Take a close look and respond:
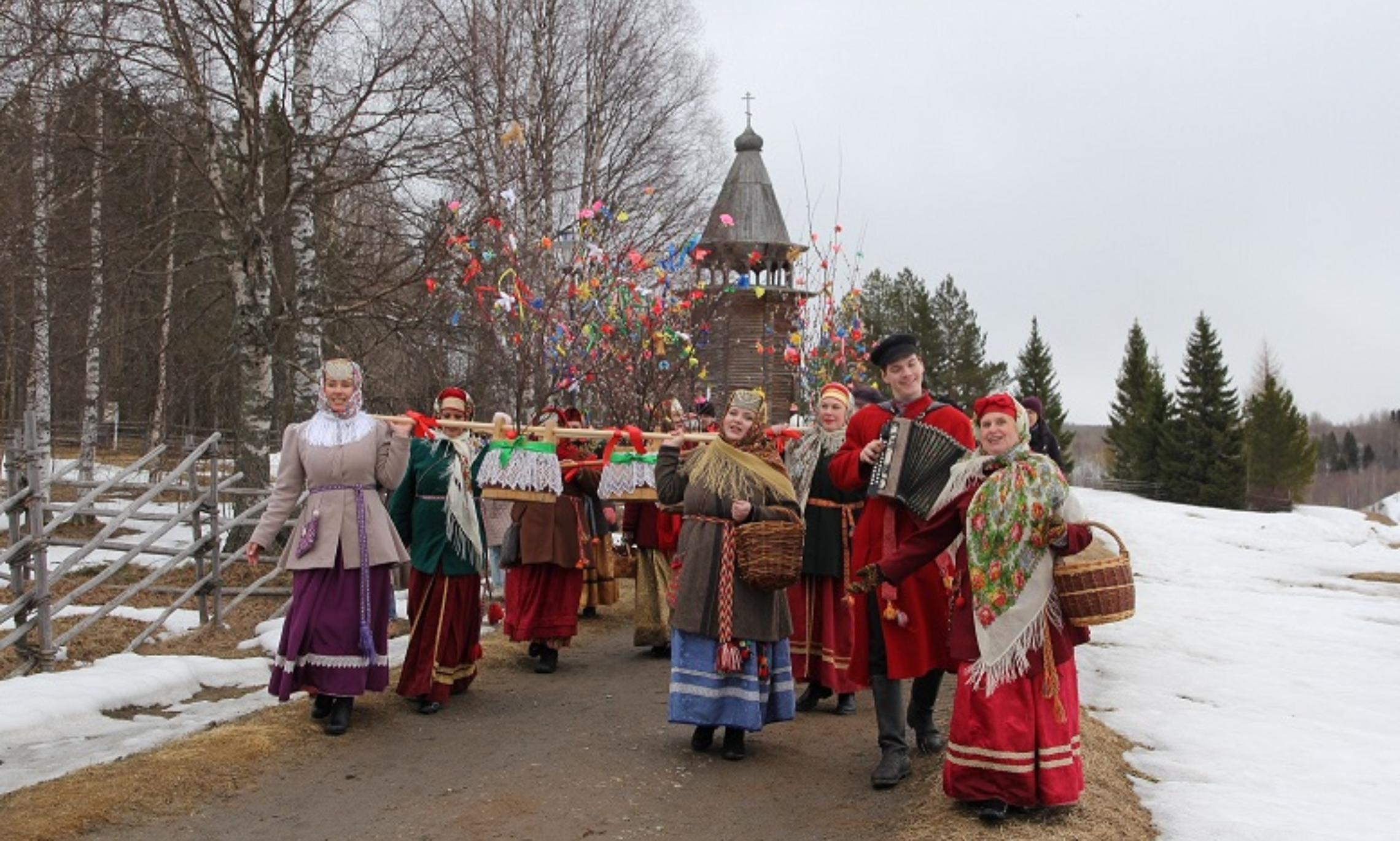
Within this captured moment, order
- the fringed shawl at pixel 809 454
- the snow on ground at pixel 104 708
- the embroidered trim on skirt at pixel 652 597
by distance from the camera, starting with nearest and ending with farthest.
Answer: the snow on ground at pixel 104 708 < the fringed shawl at pixel 809 454 < the embroidered trim on skirt at pixel 652 597

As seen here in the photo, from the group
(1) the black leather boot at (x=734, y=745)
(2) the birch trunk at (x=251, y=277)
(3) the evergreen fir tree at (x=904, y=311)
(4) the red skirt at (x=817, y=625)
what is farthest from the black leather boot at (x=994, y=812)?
(3) the evergreen fir tree at (x=904, y=311)

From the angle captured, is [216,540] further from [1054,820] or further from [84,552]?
[1054,820]

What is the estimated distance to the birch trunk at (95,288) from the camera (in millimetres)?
12102

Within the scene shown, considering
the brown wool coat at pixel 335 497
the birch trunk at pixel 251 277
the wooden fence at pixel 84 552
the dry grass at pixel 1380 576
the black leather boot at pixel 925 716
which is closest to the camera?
the black leather boot at pixel 925 716

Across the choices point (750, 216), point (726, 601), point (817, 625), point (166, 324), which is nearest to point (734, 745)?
point (726, 601)

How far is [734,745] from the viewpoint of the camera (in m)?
6.01

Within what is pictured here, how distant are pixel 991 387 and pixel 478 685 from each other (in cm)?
4901

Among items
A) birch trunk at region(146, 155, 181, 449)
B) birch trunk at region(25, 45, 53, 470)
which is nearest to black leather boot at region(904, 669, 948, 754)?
birch trunk at region(25, 45, 53, 470)

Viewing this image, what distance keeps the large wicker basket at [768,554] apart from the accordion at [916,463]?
2.53 feet

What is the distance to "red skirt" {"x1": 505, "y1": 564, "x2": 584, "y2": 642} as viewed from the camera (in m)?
8.52

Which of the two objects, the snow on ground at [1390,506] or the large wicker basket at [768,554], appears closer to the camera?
the large wicker basket at [768,554]

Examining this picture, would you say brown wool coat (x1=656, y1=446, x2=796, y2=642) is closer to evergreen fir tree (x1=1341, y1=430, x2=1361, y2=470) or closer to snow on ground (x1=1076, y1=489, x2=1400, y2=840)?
snow on ground (x1=1076, y1=489, x2=1400, y2=840)

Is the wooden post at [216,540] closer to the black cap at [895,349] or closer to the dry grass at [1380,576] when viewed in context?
the black cap at [895,349]

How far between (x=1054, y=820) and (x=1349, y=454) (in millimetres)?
108155
